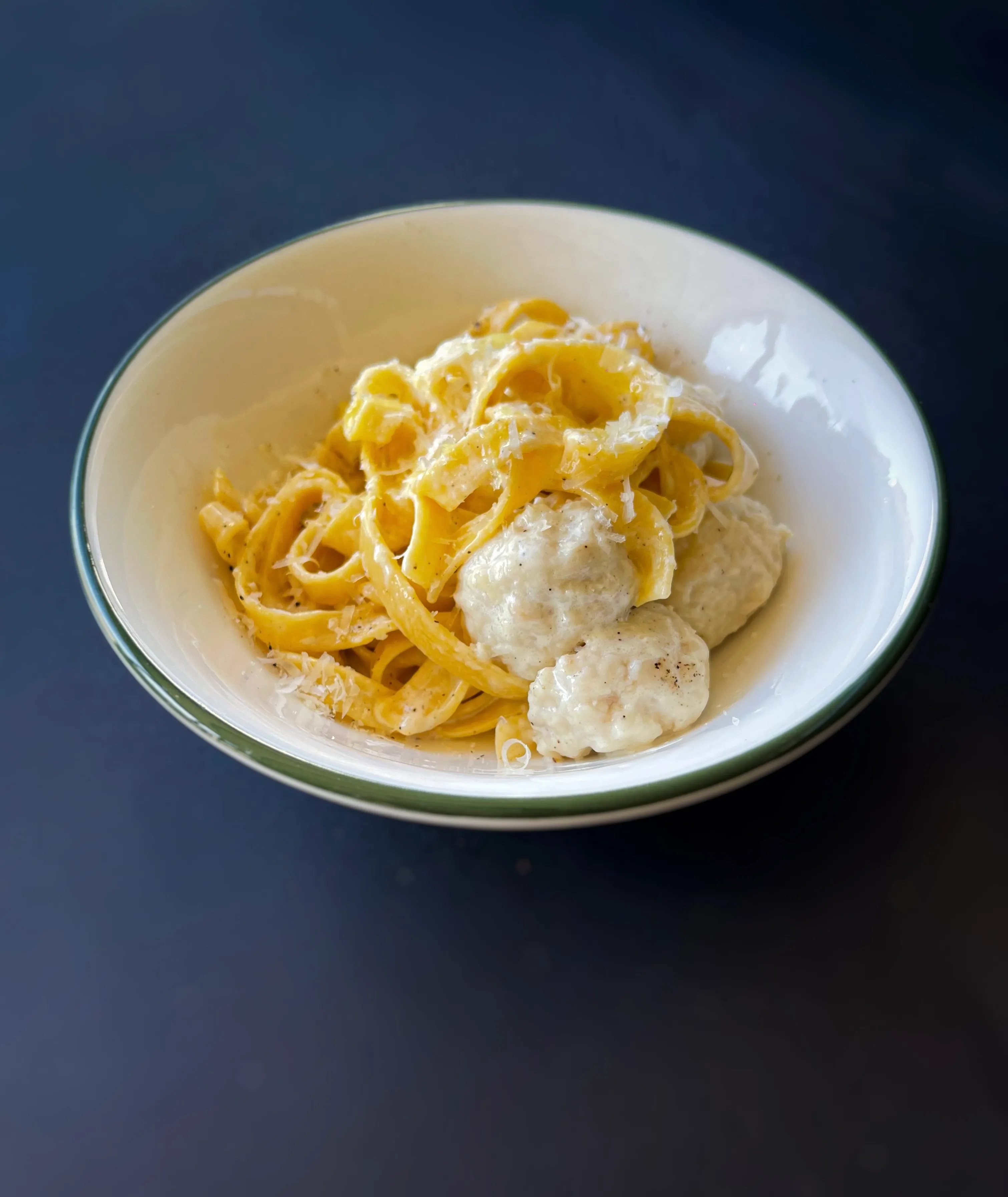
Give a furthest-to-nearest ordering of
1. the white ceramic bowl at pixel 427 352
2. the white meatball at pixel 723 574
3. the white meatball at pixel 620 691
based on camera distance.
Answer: the white meatball at pixel 723 574, the white meatball at pixel 620 691, the white ceramic bowl at pixel 427 352

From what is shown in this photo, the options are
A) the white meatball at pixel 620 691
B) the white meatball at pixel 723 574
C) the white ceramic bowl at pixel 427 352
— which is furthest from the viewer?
the white meatball at pixel 723 574

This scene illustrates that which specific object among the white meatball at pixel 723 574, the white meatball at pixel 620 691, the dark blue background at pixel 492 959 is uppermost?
the white meatball at pixel 723 574

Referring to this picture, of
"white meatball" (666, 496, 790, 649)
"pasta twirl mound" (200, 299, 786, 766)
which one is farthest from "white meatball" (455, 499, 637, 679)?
"white meatball" (666, 496, 790, 649)

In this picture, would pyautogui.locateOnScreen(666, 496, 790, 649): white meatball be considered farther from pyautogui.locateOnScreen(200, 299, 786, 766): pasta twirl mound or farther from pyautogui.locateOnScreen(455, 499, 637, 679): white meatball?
pyautogui.locateOnScreen(455, 499, 637, 679): white meatball

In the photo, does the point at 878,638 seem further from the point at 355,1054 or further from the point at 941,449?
the point at 941,449

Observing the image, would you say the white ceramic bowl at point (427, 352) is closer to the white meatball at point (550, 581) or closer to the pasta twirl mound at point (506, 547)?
the pasta twirl mound at point (506, 547)

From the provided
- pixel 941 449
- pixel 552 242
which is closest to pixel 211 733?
pixel 552 242

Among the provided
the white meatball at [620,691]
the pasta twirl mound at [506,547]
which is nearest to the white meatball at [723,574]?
the pasta twirl mound at [506,547]
